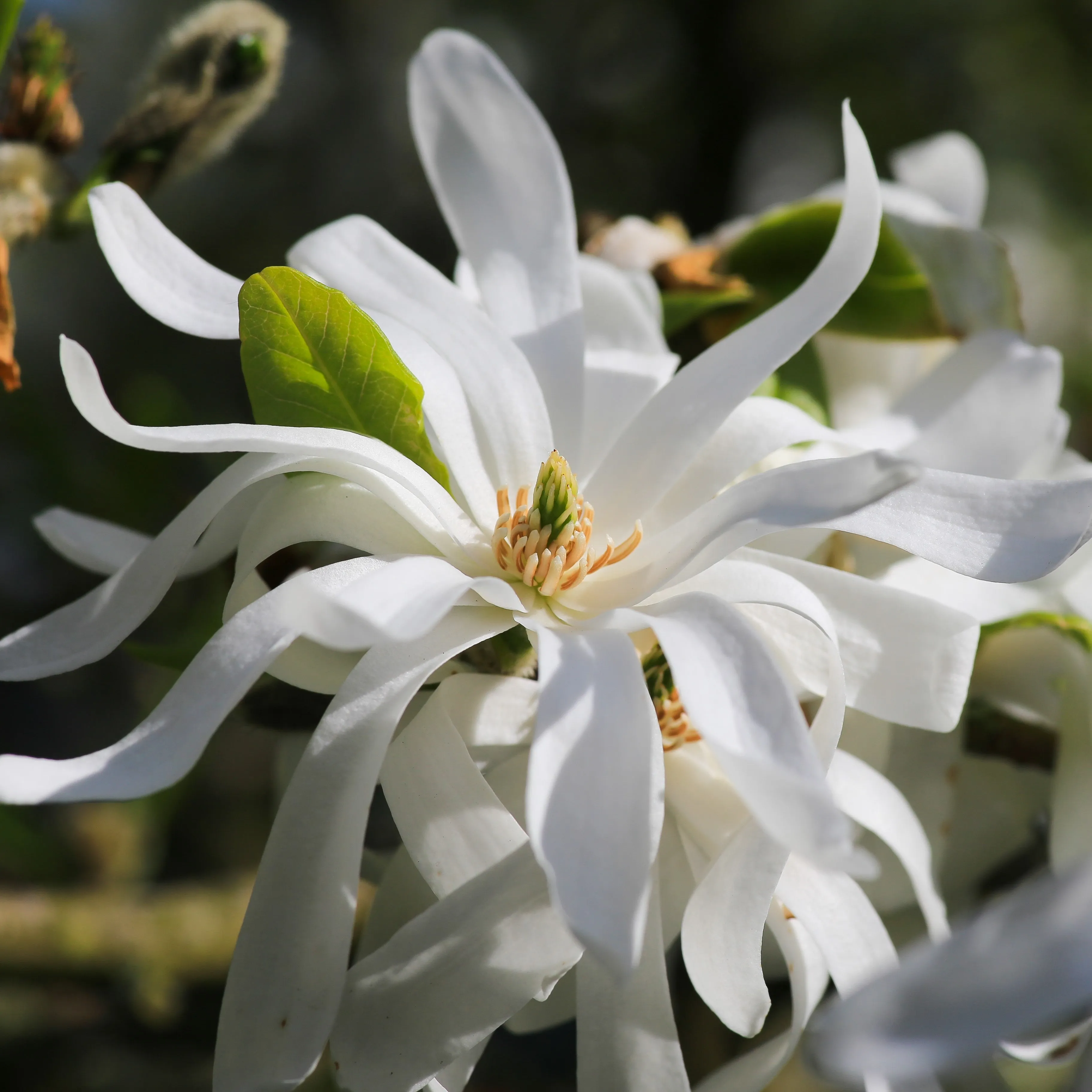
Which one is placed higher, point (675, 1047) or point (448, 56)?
point (448, 56)

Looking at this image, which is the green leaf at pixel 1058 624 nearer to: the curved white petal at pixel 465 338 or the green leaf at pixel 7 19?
the curved white petal at pixel 465 338

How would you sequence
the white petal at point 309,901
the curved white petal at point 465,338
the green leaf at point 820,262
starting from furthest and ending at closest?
1. the green leaf at point 820,262
2. the curved white petal at point 465,338
3. the white petal at point 309,901

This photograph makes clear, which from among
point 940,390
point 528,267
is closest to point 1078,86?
point 940,390

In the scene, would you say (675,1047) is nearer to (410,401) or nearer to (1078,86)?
(410,401)

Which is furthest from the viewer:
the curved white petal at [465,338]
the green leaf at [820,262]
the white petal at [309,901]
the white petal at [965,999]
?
the green leaf at [820,262]

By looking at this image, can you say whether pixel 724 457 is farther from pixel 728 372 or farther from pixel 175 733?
pixel 175 733

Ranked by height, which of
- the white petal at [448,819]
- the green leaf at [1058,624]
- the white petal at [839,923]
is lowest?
the white petal at [839,923]

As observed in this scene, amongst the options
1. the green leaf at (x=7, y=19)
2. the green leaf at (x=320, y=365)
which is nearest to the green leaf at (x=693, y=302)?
the green leaf at (x=320, y=365)
